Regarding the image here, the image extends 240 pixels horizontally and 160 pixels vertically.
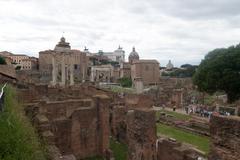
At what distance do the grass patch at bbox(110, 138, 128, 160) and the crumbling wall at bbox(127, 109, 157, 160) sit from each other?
5.20 metres

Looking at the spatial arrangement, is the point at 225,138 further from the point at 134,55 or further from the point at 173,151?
the point at 134,55

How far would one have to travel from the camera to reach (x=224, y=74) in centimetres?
3406

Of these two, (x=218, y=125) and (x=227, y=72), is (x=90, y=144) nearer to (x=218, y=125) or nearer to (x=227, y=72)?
(x=218, y=125)

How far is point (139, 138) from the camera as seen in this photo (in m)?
9.84

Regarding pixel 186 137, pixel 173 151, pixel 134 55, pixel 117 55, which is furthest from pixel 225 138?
pixel 117 55

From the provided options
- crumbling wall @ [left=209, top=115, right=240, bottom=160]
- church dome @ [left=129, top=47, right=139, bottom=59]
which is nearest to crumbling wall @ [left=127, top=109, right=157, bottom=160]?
crumbling wall @ [left=209, top=115, right=240, bottom=160]

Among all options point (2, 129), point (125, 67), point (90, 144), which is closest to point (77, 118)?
point (90, 144)

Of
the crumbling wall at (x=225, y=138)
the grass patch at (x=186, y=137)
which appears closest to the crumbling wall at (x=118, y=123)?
the grass patch at (x=186, y=137)

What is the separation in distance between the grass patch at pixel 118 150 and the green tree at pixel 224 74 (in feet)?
66.5

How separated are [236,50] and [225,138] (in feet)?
103

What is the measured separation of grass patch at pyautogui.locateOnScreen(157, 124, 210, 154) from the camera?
18.9 meters

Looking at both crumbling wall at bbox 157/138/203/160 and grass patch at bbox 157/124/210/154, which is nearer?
crumbling wall at bbox 157/138/203/160

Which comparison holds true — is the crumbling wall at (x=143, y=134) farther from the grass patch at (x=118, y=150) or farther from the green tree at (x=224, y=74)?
the green tree at (x=224, y=74)

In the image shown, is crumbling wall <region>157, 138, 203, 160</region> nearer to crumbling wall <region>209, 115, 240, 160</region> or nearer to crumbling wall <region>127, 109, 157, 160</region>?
crumbling wall <region>127, 109, 157, 160</region>
